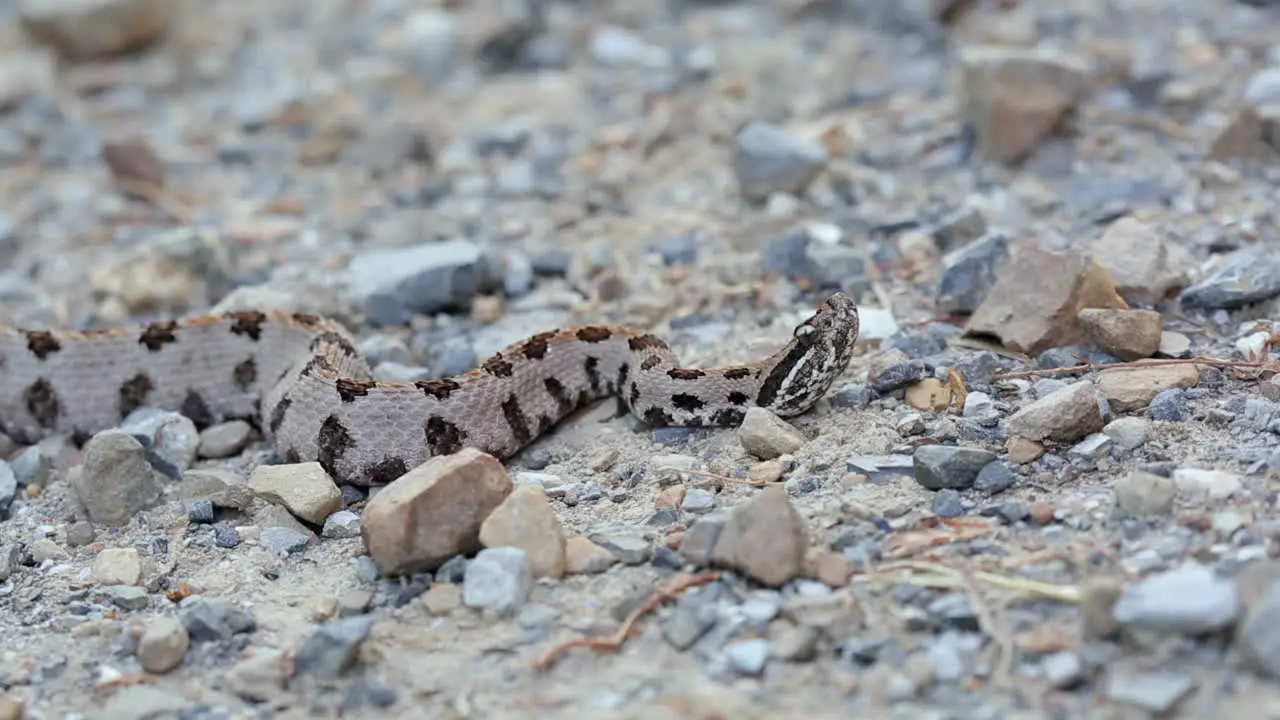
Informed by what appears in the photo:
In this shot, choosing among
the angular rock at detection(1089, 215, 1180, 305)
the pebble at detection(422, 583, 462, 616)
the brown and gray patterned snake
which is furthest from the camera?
the angular rock at detection(1089, 215, 1180, 305)

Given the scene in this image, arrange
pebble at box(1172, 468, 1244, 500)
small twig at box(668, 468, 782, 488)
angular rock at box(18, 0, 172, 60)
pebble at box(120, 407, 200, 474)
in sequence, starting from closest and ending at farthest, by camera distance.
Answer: pebble at box(1172, 468, 1244, 500) < small twig at box(668, 468, 782, 488) < pebble at box(120, 407, 200, 474) < angular rock at box(18, 0, 172, 60)

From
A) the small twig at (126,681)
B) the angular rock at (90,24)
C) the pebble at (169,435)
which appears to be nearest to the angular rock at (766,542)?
the small twig at (126,681)

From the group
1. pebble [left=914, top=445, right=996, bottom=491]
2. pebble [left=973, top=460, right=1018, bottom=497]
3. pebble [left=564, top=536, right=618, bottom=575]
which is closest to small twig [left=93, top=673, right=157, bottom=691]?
pebble [left=564, top=536, right=618, bottom=575]

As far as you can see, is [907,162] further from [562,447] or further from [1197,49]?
[562,447]

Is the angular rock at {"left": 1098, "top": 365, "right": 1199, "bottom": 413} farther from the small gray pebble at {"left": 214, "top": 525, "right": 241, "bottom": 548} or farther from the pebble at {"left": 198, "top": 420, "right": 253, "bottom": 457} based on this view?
the pebble at {"left": 198, "top": 420, "right": 253, "bottom": 457}

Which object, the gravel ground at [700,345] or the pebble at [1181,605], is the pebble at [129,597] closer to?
the gravel ground at [700,345]

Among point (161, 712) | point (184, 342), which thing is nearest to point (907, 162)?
point (184, 342)

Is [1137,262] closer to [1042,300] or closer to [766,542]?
[1042,300]
